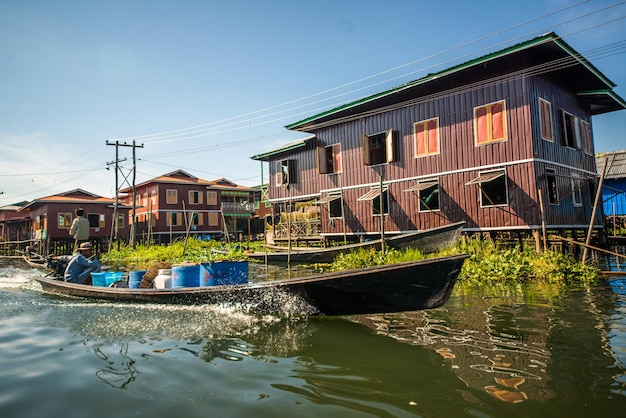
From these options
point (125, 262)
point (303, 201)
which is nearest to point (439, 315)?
point (303, 201)

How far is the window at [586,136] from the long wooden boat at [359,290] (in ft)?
46.9

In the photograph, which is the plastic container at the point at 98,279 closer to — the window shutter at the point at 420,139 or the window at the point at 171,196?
the window shutter at the point at 420,139

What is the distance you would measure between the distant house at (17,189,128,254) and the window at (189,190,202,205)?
6.14m

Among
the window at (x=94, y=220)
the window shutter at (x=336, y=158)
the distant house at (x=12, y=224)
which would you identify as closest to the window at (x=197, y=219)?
the window at (x=94, y=220)

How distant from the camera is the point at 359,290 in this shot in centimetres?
584

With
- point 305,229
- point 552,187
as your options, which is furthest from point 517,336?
point 305,229

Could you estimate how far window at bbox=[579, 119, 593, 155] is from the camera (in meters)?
15.6

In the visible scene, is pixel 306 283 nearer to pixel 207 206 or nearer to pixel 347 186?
pixel 347 186

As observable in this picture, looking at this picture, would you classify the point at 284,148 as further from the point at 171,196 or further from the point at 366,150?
the point at 171,196

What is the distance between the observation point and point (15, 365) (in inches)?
197

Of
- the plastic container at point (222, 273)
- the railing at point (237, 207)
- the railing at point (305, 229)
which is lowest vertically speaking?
the plastic container at point (222, 273)

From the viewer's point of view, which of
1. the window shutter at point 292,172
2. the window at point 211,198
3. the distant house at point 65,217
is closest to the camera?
the window shutter at point 292,172

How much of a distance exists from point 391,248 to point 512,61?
782 centimetres

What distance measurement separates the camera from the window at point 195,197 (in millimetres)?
38250
